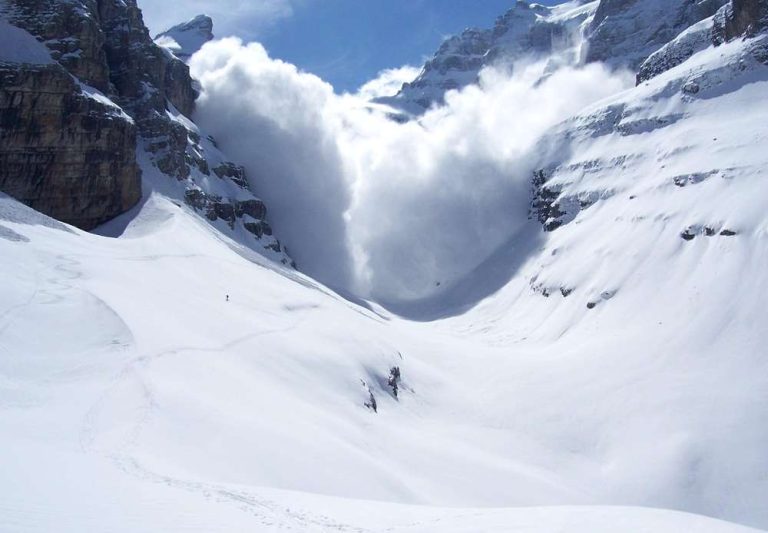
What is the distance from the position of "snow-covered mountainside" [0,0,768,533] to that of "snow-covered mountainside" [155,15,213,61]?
3256 inches

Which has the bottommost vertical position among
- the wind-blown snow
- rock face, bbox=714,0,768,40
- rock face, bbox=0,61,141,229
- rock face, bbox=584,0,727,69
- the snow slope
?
the snow slope

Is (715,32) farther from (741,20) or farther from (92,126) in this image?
(92,126)

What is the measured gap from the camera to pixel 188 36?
527 feet

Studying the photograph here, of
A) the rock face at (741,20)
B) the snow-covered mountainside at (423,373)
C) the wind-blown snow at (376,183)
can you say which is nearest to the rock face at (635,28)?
the wind-blown snow at (376,183)

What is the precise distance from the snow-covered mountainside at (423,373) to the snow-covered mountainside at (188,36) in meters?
82.7

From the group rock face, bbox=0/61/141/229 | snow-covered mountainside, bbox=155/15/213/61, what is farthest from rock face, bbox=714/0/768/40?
snow-covered mountainside, bbox=155/15/213/61

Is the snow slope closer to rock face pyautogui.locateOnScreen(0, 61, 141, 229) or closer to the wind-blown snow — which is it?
rock face pyautogui.locateOnScreen(0, 61, 141, 229)

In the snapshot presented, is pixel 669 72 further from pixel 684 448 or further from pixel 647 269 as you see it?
pixel 684 448

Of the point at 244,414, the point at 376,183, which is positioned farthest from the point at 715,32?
the point at 244,414

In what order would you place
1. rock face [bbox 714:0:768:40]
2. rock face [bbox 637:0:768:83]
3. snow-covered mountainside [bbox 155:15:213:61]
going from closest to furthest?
rock face [bbox 714:0:768:40] → rock face [bbox 637:0:768:83] → snow-covered mountainside [bbox 155:15:213:61]

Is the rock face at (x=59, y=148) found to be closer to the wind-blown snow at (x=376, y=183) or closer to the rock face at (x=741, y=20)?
the wind-blown snow at (x=376, y=183)

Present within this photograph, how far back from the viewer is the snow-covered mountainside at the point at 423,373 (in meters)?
16.2

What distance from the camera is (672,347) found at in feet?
145

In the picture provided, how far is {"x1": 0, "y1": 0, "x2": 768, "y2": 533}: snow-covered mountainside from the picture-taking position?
53.0 feet
